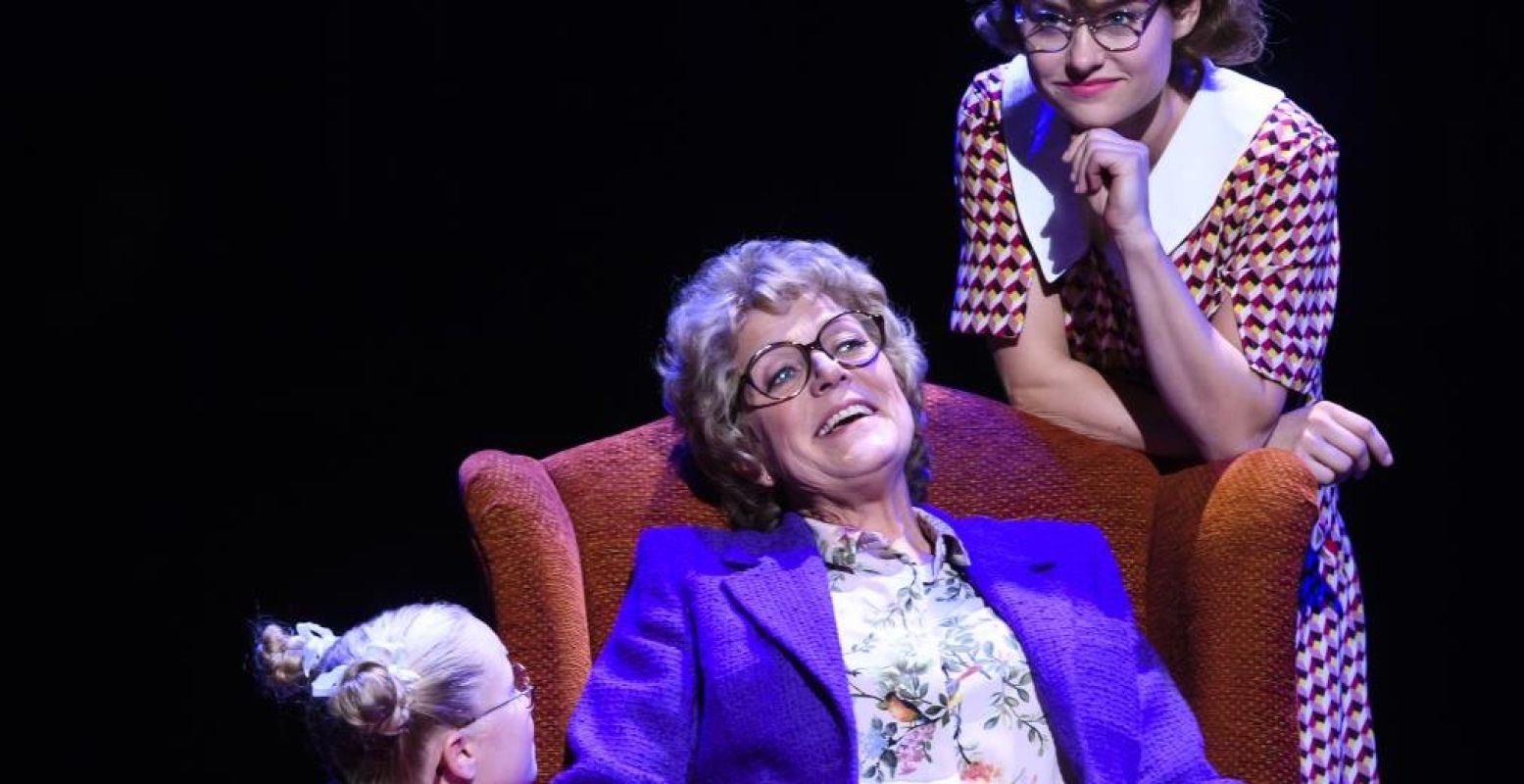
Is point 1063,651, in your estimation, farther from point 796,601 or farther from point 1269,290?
point 1269,290

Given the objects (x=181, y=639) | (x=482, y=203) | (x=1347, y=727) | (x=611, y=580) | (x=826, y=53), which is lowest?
(x=181, y=639)

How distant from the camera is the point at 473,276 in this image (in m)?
3.93

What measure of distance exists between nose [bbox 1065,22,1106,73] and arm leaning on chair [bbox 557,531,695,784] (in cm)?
87

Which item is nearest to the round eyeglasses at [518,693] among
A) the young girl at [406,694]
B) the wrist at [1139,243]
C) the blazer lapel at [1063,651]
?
the young girl at [406,694]

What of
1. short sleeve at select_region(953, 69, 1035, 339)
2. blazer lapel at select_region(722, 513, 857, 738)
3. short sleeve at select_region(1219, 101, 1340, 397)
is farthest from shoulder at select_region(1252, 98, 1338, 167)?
blazer lapel at select_region(722, 513, 857, 738)

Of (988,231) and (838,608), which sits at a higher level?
(988,231)

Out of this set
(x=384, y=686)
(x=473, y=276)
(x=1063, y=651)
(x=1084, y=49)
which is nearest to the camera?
(x=384, y=686)

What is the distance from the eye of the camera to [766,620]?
2.52 m

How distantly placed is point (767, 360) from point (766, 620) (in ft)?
1.25

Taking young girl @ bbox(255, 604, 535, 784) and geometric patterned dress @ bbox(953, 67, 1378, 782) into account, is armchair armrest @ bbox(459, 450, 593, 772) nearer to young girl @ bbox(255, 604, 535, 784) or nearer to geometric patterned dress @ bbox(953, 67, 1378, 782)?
young girl @ bbox(255, 604, 535, 784)

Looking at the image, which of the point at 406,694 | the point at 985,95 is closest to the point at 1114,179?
the point at 985,95

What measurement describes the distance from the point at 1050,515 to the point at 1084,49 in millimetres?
697

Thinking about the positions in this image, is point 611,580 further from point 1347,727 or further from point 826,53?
point 826,53

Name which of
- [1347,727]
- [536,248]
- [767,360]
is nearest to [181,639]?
[536,248]
